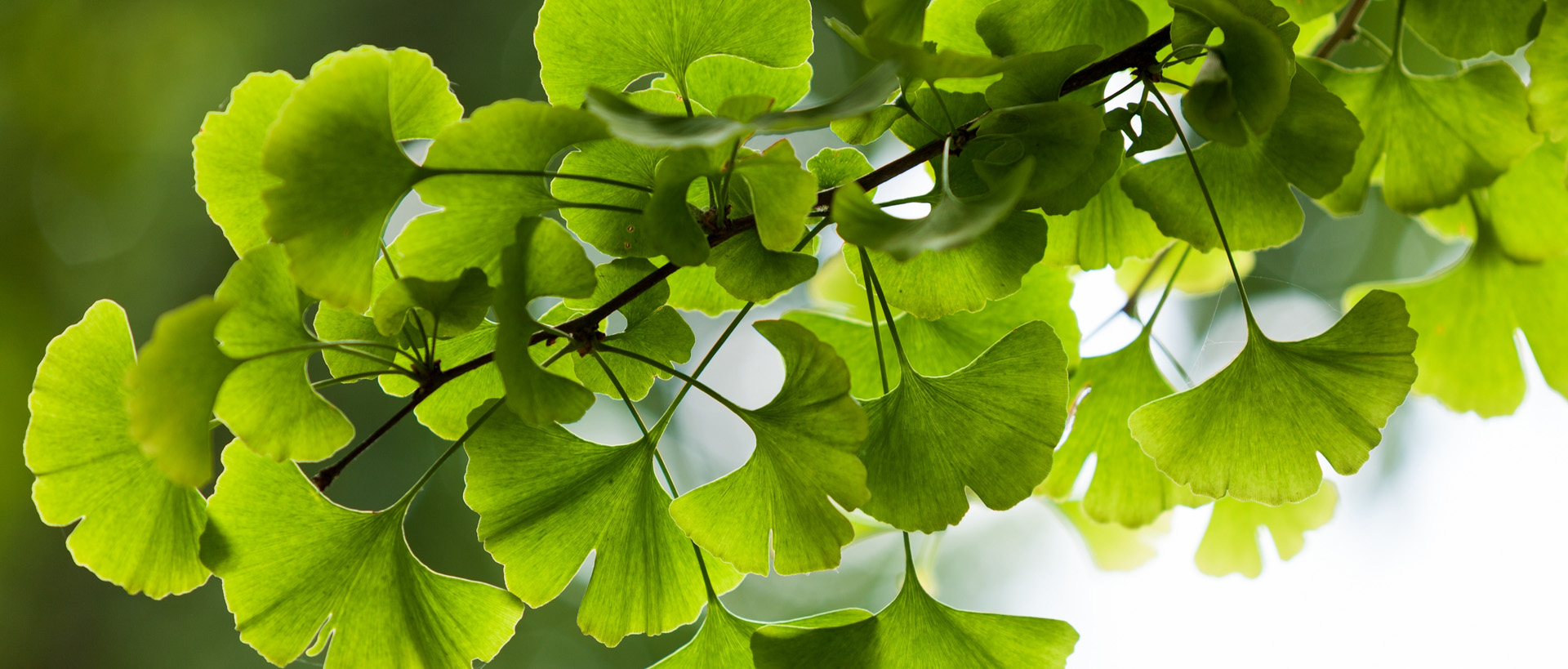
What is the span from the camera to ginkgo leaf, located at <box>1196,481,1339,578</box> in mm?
692

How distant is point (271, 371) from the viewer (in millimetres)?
333

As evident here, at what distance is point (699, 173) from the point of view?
322mm

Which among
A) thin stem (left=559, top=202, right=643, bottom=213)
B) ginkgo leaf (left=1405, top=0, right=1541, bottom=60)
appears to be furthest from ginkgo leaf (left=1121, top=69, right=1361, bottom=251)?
thin stem (left=559, top=202, right=643, bottom=213)

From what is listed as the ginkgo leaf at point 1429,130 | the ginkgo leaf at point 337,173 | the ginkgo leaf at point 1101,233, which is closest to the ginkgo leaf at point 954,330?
the ginkgo leaf at point 1101,233

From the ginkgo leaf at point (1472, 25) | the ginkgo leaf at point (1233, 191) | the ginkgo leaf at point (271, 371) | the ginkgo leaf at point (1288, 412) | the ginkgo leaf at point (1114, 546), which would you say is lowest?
the ginkgo leaf at point (1114, 546)

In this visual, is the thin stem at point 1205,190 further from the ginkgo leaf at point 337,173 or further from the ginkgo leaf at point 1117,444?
the ginkgo leaf at point 337,173

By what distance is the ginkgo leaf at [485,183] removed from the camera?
12.1 inches

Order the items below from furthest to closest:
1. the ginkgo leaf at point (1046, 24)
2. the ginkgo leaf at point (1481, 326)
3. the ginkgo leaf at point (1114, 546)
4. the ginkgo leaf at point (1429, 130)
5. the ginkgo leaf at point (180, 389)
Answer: the ginkgo leaf at point (1114, 546), the ginkgo leaf at point (1481, 326), the ginkgo leaf at point (1429, 130), the ginkgo leaf at point (1046, 24), the ginkgo leaf at point (180, 389)

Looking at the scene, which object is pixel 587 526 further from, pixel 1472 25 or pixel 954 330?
pixel 1472 25

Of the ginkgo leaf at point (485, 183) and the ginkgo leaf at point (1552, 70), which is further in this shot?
the ginkgo leaf at point (1552, 70)

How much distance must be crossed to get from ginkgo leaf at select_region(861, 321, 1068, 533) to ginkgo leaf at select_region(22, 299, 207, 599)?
29cm

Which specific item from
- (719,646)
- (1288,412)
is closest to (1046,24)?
(1288,412)

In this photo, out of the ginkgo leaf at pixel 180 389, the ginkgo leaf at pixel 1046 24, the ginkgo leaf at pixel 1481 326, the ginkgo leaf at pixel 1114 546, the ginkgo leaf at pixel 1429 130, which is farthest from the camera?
the ginkgo leaf at pixel 1114 546

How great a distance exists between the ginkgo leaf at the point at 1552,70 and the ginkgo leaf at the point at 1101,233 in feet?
0.61
